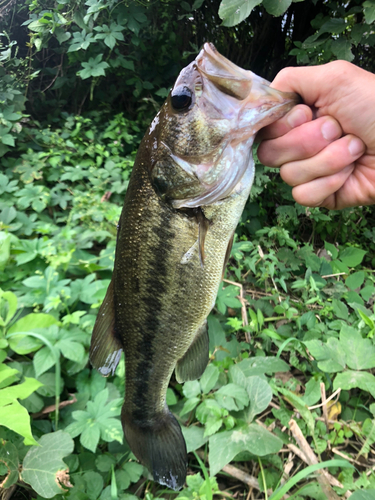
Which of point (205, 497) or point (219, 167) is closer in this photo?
point (219, 167)

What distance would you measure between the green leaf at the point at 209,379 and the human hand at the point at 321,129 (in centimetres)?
94

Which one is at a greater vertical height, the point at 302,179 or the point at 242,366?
the point at 302,179

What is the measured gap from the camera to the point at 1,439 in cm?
119

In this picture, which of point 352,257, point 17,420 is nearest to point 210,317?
point 17,420

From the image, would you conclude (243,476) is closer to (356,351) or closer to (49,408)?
(356,351)

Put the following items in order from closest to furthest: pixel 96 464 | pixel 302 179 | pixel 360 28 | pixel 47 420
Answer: pixel 302 179 → pixel 96 464 → pixel 47 420 → pixel 360 28

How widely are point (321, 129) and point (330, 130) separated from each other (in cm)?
4

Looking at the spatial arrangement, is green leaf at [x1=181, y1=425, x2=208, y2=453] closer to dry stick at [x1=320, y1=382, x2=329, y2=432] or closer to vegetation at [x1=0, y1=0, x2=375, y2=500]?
vegetation at [x1=0, y1=0, x2=375, y2=500]

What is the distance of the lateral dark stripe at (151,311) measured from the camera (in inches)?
38.2

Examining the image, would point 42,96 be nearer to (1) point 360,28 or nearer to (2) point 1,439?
(1) point 360,28

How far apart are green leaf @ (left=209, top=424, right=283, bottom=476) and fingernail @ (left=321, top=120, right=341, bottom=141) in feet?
4.14

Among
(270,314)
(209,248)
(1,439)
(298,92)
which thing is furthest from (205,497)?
(298,92)

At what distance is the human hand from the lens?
3.05ft

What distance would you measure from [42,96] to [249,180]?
157 inches
